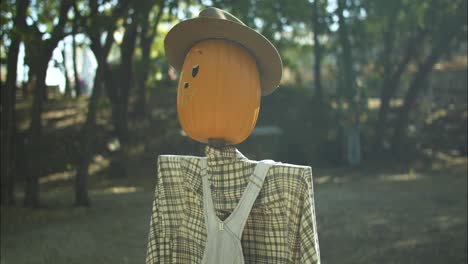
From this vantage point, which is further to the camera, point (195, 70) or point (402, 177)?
point (402, 177)

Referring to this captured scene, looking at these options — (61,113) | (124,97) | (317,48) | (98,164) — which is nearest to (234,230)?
(124,97)

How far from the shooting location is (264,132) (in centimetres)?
1594

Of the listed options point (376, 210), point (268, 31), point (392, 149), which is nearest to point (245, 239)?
point (376, 210)

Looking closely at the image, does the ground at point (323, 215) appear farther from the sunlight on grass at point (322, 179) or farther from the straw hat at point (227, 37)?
the straw hat at point (227, 37)

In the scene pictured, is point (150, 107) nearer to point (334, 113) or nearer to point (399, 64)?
point (334, 113)

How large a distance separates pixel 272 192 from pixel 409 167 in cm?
1281

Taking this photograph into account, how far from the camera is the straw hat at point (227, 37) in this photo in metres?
2.93

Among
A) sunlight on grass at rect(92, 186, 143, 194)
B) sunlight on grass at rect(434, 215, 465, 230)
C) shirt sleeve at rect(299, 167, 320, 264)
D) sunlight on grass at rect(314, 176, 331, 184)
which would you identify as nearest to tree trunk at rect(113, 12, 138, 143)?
sunlight on grass at rect(92, 186, 143, 194)

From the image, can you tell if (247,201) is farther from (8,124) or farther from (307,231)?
(8,124)

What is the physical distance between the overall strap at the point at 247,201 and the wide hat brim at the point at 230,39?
1.89 ft

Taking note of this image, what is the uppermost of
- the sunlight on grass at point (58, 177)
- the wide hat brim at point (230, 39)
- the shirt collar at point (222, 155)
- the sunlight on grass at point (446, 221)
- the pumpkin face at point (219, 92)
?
the wide hat brim at point (230, 39)

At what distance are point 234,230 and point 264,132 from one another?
13176mm

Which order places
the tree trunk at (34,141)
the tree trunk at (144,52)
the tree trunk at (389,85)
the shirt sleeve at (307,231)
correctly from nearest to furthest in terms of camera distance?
1. the shirt sleeve at (307,231)
2. the tree trunk at (34,141)
3. the tree trunk at (144,52)
4. the tree trunk at (389,85)

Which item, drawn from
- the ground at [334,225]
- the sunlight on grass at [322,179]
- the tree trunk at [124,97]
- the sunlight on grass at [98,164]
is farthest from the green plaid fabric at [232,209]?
the sunlight on grass at [98,164]
